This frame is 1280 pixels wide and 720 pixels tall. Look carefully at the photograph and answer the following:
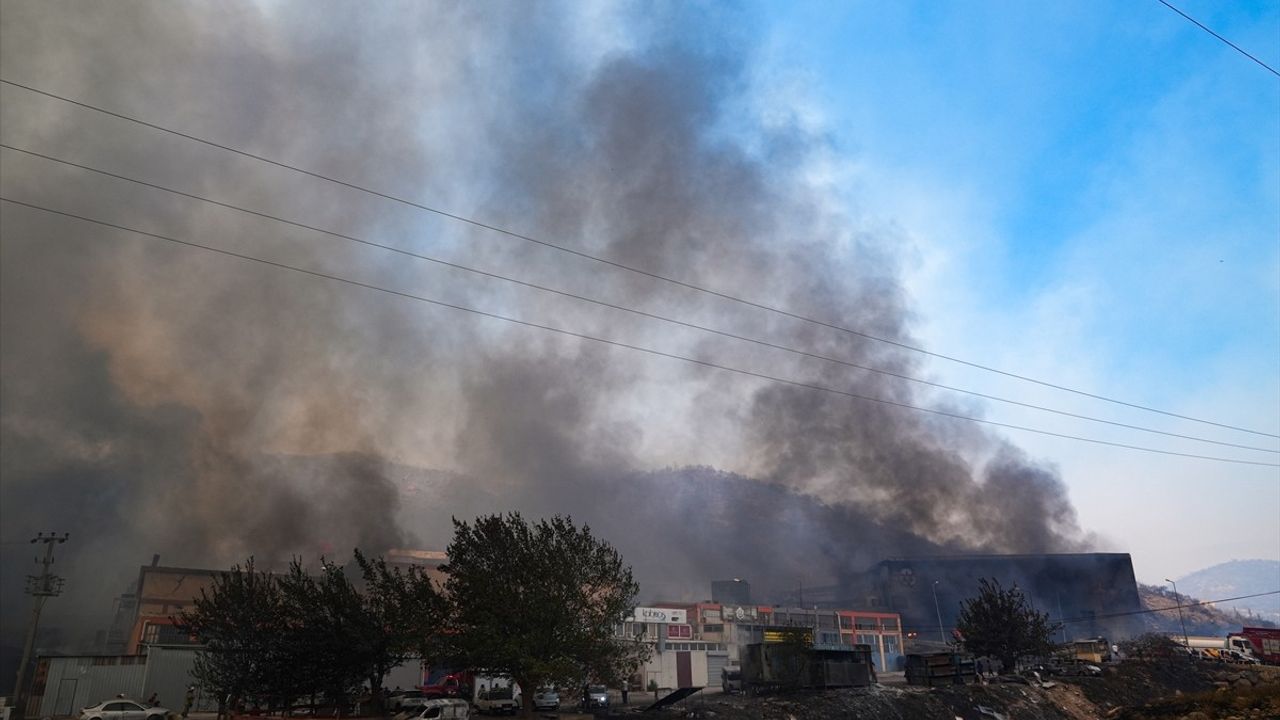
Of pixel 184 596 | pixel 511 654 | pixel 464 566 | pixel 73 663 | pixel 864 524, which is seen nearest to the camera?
pixel 511 654

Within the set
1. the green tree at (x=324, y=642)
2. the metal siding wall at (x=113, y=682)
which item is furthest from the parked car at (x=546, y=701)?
the metal siding wall at (x=113, y=682)

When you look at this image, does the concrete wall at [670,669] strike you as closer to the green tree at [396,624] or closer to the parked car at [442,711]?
the green tree at [396,624]

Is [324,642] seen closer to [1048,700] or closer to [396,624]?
[396,624]

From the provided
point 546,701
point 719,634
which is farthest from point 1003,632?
point 546,701

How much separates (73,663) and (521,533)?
105 ft

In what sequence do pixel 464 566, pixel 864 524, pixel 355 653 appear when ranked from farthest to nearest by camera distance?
1. pixel 864 524
2. pixel 355 653
3. pixel 464 566

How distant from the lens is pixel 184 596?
84.4 meters

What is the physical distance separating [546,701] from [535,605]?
41.5 ft

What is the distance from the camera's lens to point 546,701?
43438 millimetres

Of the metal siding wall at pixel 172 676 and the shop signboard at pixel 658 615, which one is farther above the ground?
the shop signboard at pixel 658 615

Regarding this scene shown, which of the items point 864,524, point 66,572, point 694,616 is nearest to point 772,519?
point 864,524

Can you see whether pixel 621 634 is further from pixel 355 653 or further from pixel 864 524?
pixel 864 524

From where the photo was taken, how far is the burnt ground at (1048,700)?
29.0 m

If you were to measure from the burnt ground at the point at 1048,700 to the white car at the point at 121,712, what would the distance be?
24873 mm
